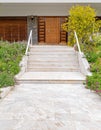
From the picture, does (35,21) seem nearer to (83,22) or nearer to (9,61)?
(83,22)

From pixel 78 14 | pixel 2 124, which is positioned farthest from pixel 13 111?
pixel 78 14

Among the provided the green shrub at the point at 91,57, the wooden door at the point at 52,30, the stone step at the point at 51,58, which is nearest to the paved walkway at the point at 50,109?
the green shrub at the point at 91,57

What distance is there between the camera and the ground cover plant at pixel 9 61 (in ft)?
29.1

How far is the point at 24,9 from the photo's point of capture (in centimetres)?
1886

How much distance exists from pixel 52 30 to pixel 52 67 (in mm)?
7923

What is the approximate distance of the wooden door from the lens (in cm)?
1958

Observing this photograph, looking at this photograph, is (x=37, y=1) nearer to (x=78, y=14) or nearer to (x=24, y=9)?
(x=24, y=9)

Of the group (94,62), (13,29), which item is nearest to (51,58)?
(94,62)

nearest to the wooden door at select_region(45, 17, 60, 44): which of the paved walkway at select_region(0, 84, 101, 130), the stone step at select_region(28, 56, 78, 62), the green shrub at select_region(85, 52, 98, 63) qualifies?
the stone step at select_region(28, 56, 78, 62)

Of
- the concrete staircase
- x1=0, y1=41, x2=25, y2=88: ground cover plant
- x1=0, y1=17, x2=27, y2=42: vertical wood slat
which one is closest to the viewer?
x1=0, y1=41, x2=25, y2=88: ground cover plant

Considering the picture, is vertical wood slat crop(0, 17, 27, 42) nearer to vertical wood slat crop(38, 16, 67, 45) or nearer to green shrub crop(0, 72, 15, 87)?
vertical wood slat crop(38, 16, 67, 45)

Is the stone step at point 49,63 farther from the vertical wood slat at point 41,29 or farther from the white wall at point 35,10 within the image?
the white wall at point 35,10

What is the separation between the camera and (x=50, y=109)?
6.04 meters

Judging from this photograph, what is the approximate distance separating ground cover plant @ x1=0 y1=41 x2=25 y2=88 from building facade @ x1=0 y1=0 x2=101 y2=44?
5268mm
